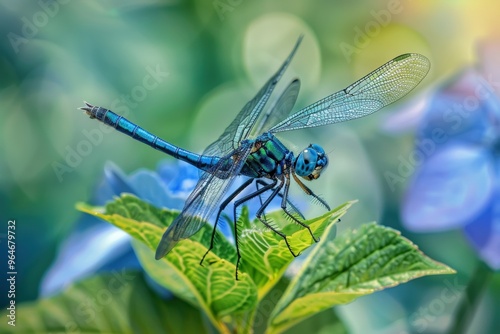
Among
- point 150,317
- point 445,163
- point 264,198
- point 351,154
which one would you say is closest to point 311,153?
point 264,198

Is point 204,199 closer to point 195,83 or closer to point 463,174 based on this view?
point 463,174

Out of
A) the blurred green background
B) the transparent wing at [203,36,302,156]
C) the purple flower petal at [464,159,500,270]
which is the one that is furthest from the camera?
the blurred green background

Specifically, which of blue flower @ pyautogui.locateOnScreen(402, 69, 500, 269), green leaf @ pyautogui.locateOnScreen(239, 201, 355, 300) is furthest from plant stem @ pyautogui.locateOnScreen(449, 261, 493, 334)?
green leaf @ pyautogui.locateOnScreen(239, 201, 355, 300)

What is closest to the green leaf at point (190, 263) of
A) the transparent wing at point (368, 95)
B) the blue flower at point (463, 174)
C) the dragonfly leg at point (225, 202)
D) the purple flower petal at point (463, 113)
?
the dragonfly leg at point (225, 202)

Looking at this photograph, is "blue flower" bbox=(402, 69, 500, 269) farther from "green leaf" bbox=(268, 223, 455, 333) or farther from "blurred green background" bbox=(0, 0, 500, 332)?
"green leaf" bbox=(268, 223, 455, 333)

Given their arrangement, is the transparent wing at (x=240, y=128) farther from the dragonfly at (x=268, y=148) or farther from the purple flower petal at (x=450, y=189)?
the purple flower petal at (x=450, y=189)

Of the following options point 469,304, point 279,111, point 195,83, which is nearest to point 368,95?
point 279,111
